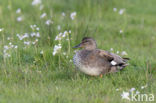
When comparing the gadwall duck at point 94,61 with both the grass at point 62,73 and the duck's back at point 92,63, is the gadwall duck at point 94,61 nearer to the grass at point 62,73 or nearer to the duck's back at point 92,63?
the duck's back at point 92,63

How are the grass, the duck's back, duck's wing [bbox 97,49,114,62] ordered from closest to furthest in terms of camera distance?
the grass
the duck's back
duck's wing [bbox 97,49,114,62]

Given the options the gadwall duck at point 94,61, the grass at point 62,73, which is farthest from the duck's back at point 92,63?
the grass at point 62,73

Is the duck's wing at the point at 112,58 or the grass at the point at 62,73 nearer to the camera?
the grass at the point at 62,73

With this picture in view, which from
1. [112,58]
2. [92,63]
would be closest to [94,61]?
[92,63]

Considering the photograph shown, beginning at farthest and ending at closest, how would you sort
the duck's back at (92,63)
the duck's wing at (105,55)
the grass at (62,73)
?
1. the duck's wing at (105,55)
2. the duck's back at (92,63)
3. the grass at (62,73)

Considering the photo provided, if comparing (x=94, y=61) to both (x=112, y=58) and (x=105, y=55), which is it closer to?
(x=105, y=55)

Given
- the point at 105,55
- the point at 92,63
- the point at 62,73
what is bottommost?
the point at 62,73

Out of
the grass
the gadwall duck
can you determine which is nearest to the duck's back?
the gadwall duck

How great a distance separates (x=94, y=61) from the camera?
5523 millimetres

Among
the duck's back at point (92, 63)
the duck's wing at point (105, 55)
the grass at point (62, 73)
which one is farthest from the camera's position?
the duck's wing at point (105, 55)

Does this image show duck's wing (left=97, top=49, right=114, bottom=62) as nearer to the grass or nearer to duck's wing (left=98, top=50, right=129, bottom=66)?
duck's wing (left=98, top=50, right=129, bottom=66)

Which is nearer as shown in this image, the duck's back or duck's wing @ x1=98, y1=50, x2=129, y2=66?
the duck's back

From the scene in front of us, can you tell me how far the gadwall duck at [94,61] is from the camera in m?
5.44

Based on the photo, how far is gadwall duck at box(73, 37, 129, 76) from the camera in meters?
5.44
